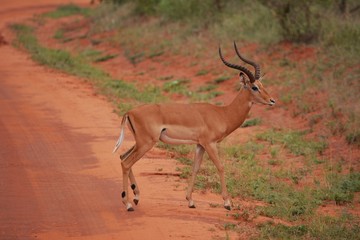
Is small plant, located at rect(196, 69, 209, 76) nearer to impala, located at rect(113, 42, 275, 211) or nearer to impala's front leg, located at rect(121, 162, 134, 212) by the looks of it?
impala, located at rect(113, 42, 275, 211)

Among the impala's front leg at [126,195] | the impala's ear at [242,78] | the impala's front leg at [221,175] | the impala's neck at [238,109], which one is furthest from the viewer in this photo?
the impala's ear at [242,78]

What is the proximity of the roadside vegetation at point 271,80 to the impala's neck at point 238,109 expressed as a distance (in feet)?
3.42

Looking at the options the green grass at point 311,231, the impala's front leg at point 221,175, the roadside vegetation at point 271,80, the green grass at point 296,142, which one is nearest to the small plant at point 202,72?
the roadside vegetation at point 271,80

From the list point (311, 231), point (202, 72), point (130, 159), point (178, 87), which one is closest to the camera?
point (311, 231)

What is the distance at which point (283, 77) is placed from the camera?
17391mm

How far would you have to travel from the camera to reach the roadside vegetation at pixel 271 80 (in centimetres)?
1049

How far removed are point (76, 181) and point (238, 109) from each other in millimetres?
2462

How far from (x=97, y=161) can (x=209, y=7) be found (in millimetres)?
13079

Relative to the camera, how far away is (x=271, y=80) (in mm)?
17453

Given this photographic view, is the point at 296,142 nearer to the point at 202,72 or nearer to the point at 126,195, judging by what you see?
the point at 126,195

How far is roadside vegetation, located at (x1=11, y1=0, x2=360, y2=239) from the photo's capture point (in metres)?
10.5

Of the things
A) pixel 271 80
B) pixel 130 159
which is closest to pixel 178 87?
pixel 271 80

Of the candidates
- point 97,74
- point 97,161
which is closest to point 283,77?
point 97,74

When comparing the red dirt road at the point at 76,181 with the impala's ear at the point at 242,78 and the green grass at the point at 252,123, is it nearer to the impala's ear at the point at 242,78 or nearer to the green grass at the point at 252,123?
the impala's ear at the point at 242,78
